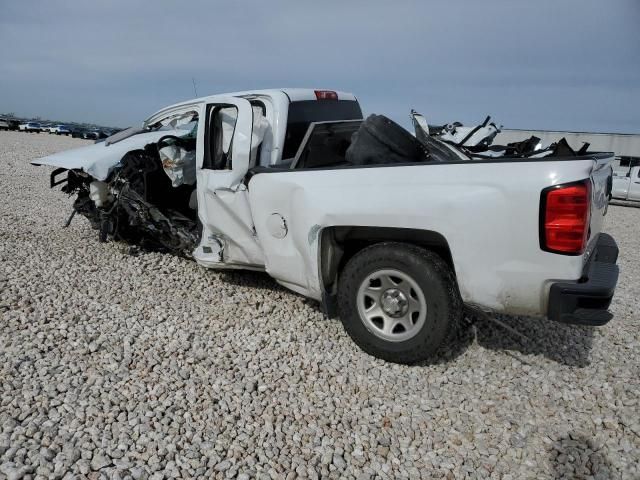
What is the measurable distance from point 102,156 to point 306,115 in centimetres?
246

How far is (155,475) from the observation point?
92.6 inches

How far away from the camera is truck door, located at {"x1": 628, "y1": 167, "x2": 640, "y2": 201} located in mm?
16094

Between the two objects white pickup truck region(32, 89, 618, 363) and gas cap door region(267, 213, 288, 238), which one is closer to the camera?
white pickup truck region(32, 89, 618, 363)

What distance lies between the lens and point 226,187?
421 centimetres

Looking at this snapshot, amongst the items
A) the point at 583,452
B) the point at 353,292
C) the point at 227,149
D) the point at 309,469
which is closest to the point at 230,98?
the point at 227,149

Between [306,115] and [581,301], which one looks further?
[306,115]

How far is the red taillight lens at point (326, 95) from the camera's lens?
500 centimetres

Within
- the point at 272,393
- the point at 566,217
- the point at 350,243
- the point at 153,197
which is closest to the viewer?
the point at 566,217

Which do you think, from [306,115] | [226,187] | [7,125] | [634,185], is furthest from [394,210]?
[7,125]

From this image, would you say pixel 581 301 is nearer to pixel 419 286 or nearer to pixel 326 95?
pixel 419 286

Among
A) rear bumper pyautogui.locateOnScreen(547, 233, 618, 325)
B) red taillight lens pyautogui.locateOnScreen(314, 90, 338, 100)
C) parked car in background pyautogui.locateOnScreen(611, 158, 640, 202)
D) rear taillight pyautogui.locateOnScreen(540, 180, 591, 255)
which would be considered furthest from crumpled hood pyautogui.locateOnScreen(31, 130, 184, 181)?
parked car in background pyautogui.locateOnScreen(611, 158, 640, 202)

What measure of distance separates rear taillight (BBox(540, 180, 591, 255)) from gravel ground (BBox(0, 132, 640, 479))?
1126 mm

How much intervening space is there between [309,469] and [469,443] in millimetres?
959

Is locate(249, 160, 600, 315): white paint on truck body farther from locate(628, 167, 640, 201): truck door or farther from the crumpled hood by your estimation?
locate(628, 167, 640, 201): truck door
